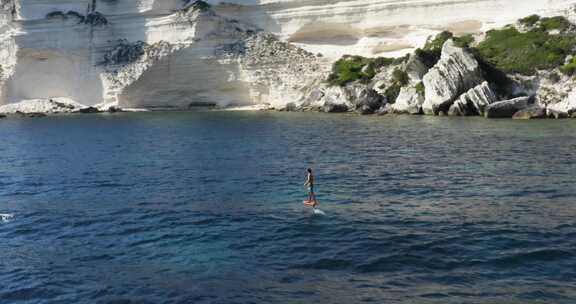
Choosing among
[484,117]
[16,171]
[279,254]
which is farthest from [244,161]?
[484,117]

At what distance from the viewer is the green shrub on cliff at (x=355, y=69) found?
238 ft

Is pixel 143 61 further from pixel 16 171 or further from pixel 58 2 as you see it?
pixel 16 171

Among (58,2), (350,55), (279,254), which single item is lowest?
(279,254)

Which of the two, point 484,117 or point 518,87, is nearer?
point 484,117

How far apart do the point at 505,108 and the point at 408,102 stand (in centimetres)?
1162

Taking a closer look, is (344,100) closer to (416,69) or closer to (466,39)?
(416,69)

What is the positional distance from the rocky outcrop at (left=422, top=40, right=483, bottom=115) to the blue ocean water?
56.3 ft

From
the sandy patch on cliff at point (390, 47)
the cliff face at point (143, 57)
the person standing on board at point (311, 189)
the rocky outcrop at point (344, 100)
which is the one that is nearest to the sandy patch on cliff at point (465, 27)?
the sandy patch on cliff at point (390, 47)

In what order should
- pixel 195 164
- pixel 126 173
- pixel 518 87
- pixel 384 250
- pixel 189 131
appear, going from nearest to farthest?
pixel 384 250, pixel 126 173, pixel 195 164, pixel 189 131, pixel 518 87

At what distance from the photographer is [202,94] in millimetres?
85500

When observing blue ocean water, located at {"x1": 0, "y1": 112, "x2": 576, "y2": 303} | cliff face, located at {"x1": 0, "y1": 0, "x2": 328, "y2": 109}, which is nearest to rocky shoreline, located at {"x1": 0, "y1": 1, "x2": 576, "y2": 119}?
cliff face, located at {"x1": 0, "y1": 0, "x2": 328, "y2": 109}

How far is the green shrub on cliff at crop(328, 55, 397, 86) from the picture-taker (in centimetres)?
7250

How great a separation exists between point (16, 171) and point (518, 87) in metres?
47.7

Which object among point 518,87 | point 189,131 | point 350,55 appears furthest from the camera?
point 350,55
